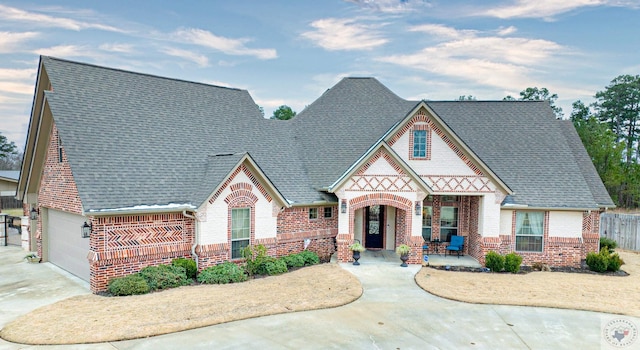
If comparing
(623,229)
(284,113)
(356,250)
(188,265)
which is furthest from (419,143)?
(284,113)

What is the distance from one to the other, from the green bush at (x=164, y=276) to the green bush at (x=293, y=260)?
379cm

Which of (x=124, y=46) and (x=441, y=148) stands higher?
(x=124, y=46)

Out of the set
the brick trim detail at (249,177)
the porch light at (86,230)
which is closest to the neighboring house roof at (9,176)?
the porch light at (86,230)

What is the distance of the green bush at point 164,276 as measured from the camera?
1100 centimetres

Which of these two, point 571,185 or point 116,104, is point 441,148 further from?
point 116,104

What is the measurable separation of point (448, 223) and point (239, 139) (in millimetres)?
9830

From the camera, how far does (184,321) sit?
851 cm

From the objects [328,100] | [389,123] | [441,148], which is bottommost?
[441,148]

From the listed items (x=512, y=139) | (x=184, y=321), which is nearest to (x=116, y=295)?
(x=184, y=321)

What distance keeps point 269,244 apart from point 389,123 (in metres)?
8.45

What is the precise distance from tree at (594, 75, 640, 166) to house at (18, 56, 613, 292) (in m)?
41.4

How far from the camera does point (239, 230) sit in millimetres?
13562

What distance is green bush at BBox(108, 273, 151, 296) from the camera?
34.2ft

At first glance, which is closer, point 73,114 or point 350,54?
point 73,114
